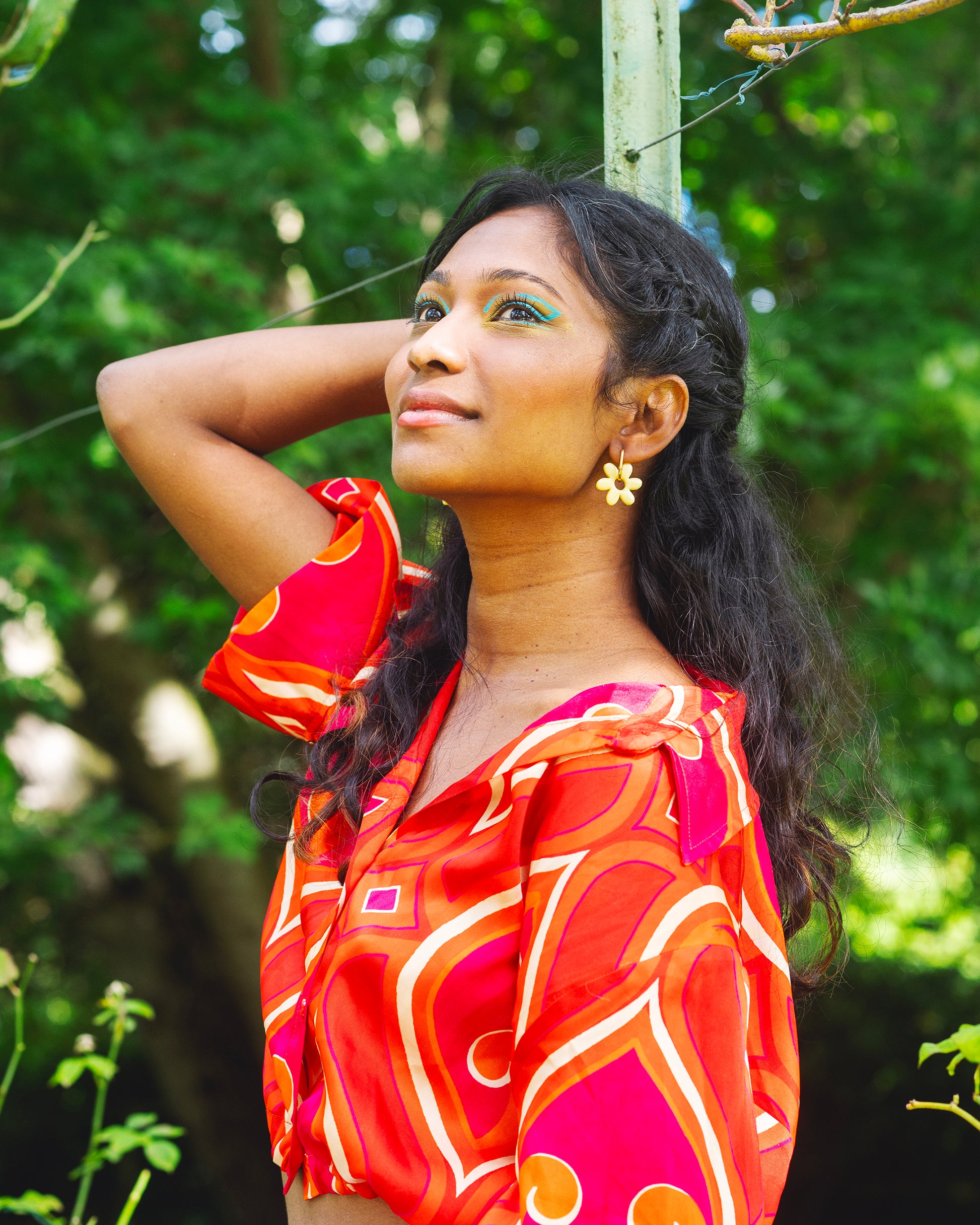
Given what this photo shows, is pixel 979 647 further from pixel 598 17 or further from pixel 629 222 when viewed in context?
pixel 629 222

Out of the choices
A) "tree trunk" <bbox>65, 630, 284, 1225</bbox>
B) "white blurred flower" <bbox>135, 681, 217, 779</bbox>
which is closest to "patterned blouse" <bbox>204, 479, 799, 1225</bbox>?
"white blurred flower" <bbox>135, 681, 217, 779</bbox>

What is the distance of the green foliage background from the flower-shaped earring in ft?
6.09

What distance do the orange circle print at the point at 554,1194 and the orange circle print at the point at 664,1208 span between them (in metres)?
0.05

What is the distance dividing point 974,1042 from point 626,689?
56 centimetres

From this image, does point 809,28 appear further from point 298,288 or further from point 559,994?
point 298,288

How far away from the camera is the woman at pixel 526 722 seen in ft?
3.68

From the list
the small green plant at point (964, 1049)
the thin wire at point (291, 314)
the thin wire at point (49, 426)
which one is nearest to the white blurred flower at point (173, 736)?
the thin wire at point (49, 426)

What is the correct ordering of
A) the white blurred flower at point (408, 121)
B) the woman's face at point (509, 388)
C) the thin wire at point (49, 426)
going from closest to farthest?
the woman's face at point (509, 388), the thin wire at point (49, 426), the white blurred flower at point (408, 121)

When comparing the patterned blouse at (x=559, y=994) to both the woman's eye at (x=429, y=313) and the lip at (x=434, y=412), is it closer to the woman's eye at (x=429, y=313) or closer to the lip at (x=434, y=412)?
the lip at (x=434, y=412)

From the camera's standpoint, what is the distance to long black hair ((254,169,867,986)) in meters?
1.44

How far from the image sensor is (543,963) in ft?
3.75

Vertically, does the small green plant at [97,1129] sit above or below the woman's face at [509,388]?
below

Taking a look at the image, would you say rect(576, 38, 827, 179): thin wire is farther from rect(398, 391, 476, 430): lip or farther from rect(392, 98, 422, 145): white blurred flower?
rect(392, 98, 422, 145): white blurred flower

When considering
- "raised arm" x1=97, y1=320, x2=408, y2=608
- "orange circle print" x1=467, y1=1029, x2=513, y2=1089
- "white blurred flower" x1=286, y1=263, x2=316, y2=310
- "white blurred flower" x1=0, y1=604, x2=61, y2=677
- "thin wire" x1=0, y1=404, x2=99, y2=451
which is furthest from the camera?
"white blurred flower" x1=286, y1=263, x2=316, y2=310
